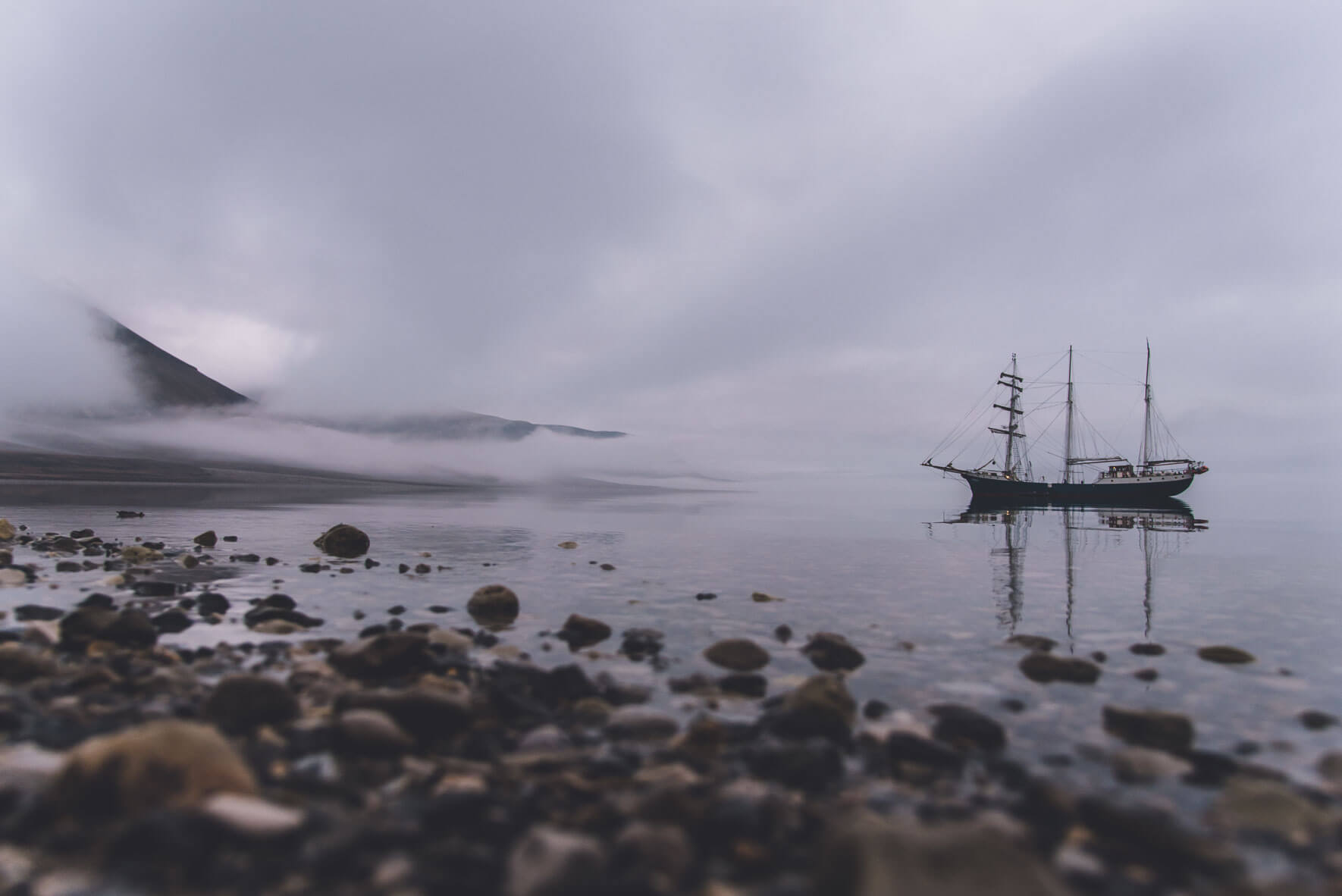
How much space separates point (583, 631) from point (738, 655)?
3.53 m

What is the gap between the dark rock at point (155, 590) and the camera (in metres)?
15.6

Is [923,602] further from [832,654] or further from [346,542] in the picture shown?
[346,542]

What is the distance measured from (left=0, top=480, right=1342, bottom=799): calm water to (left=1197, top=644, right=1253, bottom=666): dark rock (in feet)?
0.96

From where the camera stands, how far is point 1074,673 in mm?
10297

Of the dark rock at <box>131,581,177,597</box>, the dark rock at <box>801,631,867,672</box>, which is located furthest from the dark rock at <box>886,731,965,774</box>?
the dark rock at <box>131,581,177,597</box>

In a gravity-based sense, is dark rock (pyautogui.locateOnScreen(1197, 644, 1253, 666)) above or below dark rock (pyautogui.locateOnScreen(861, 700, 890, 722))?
above

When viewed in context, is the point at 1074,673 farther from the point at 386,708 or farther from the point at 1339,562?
the point at 1339,562

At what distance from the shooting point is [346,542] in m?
26.7

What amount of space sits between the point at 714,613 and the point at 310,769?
1053 cm

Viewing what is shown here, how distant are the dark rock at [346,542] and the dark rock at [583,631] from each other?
56.6ft

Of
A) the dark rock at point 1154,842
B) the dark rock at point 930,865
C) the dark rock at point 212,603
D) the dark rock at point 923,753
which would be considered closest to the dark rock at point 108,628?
the dark rock at point 212,603

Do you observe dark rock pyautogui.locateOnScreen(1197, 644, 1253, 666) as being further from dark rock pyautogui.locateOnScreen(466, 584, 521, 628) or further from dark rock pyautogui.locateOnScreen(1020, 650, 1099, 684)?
dark rock pyautogui.locateOnScreen(466, 584, 521, 628)

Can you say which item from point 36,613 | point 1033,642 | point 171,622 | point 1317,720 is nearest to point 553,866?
point 1317,720

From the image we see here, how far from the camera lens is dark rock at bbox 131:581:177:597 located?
15.6 meters
